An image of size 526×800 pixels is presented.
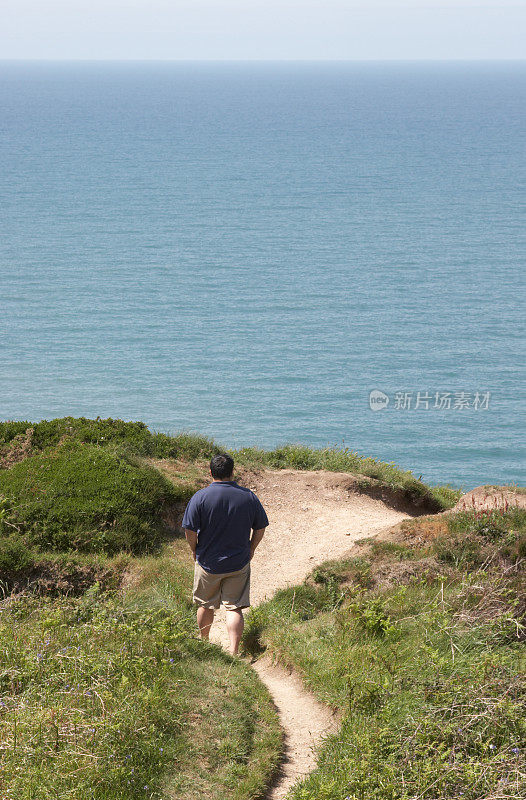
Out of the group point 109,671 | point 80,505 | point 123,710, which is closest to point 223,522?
point 109,671

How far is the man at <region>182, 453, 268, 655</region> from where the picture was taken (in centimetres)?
835

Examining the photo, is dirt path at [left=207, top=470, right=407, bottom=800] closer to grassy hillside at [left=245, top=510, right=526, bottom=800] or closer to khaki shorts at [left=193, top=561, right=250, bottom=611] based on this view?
grassy hillside at [left=245, top=510, right=526, bottom=800]

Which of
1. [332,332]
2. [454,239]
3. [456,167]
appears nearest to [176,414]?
[332,332]

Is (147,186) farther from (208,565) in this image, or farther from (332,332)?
(208,565)

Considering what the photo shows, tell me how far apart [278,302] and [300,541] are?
57.0 m

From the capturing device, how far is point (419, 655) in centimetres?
760

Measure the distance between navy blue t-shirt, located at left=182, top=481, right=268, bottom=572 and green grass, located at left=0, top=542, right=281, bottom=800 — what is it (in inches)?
32.3

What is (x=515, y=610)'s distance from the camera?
27.7 feet

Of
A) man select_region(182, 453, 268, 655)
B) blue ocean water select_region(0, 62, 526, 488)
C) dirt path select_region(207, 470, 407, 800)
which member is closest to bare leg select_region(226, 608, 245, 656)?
man select_region(182, 453, 268, 655)

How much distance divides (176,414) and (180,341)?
15.3 m

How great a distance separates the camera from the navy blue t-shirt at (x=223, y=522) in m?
8.34

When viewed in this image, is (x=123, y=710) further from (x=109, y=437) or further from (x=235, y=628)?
(x=109, y=437)

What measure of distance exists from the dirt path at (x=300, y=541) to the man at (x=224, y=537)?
3.21 feet

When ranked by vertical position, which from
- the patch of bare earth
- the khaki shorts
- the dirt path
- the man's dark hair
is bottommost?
the dirt path
